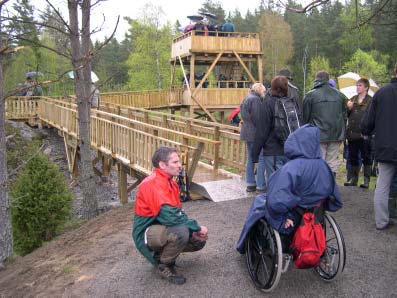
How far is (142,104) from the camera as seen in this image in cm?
2766

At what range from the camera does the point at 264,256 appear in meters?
4.03

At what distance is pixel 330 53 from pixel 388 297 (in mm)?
52013

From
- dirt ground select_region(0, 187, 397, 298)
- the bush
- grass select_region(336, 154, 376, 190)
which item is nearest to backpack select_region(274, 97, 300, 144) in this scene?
dirt ground select_region(0, 187, 397, 298)

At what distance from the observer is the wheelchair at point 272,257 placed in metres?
3.75

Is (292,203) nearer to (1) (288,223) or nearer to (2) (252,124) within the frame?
(1) (288,223)

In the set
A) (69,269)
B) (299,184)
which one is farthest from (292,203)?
(69,269)

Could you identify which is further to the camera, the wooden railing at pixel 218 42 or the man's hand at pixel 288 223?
the wooden railing at pixel 218 42

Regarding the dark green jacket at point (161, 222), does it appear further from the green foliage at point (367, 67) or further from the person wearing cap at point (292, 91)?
the green foliage at point (367, 67)

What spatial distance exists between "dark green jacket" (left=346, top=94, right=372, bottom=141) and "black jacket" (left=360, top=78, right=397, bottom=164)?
6.80 ft

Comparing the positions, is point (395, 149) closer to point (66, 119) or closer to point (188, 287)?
point (188, 287)

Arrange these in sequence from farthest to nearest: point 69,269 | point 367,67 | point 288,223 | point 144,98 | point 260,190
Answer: point 367,67
point 144,98
point 260,190
point 69,269
point 288,223

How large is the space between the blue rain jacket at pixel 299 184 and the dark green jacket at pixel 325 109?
108 inches

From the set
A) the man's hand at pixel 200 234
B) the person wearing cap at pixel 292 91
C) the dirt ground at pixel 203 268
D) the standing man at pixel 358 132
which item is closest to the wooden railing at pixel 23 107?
the dirt ground at pixel 203 268

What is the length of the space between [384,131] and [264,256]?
2219 mm
